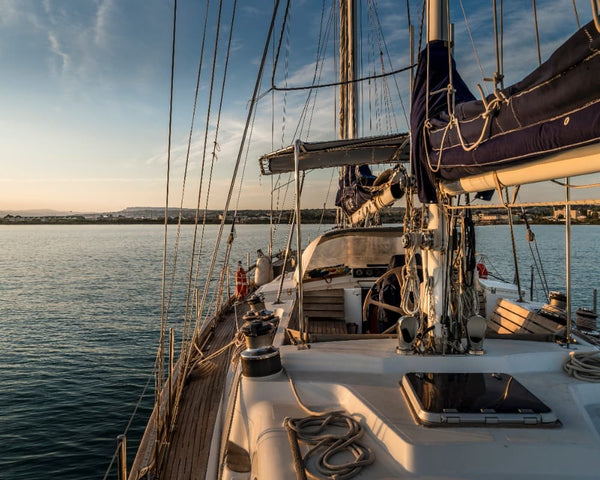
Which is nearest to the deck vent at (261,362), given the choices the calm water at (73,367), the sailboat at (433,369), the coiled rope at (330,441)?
the sailboat at (433,369)

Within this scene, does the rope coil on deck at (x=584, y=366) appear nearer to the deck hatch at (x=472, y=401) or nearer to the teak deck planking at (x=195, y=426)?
the deck hatch at (x=472, y=401)

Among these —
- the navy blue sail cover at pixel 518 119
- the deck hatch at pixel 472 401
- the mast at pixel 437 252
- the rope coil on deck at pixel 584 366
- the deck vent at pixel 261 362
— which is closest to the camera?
the navy blue sail cover at pixel 518 119

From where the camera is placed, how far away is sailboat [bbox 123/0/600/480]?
264 cm

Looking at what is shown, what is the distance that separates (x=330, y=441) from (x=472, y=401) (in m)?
1.08

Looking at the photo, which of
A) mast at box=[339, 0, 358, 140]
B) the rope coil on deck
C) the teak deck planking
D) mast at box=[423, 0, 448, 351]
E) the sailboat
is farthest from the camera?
mast at box=[339, 0, 358, 140]

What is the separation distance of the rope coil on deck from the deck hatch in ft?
2.50

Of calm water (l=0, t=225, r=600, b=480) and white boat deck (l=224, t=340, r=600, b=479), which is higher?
white boat deck (l=224, t=340, r=600, b=479)

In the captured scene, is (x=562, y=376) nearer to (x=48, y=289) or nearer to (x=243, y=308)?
(x=243, y=308)

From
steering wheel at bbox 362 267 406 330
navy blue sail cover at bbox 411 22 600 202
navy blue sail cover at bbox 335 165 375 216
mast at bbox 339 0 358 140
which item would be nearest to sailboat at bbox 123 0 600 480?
navy blue sail cover at bbox 411 22 600 202

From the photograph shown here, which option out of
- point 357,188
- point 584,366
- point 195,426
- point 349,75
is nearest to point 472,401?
point 584,366

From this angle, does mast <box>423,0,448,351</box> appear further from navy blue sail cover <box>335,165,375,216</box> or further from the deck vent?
navy blue sail cover <box>335,165,375,216</box>

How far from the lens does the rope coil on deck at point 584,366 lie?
12.4 feet

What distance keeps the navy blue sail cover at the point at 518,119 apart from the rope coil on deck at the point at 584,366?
192cm

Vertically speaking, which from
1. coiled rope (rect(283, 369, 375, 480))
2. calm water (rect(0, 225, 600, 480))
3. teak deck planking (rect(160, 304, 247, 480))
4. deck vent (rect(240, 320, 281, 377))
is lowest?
calm water (rect(0, 225, 600, 480))
